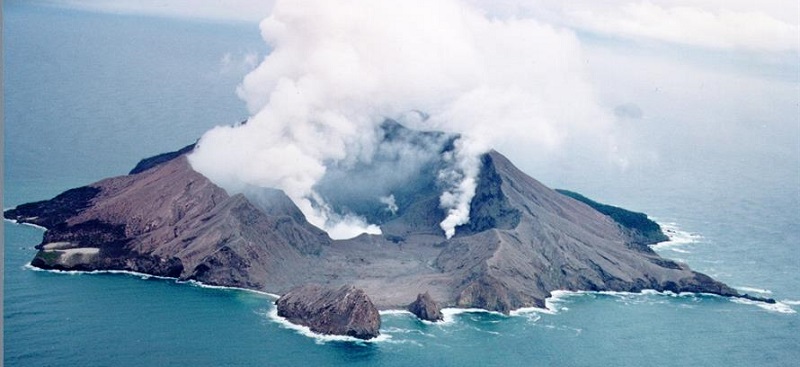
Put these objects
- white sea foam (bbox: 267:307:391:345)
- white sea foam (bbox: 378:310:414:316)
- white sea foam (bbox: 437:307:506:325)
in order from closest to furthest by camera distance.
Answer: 1. white sea foam (bbox: 267:307:391:345)
2. white sea foam (bbox: 378:310:414:316)
3. white sea foam (bbox: 437:307:506:325)

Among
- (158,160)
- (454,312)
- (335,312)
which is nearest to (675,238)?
(454,312)

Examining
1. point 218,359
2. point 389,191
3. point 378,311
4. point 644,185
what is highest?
point 644,185

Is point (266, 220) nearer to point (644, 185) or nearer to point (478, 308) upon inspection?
point (478, 308)

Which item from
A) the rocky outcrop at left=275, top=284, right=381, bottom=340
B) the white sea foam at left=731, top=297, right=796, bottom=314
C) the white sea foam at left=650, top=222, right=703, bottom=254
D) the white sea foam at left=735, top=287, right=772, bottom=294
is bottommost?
the rocky outcrop at left=275, top=284, right=381, bottom=340

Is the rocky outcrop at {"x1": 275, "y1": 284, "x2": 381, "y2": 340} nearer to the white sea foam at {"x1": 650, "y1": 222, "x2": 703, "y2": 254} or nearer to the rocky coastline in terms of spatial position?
the rocky coastline

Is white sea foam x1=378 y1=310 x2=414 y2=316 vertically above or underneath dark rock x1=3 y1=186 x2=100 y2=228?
underneath

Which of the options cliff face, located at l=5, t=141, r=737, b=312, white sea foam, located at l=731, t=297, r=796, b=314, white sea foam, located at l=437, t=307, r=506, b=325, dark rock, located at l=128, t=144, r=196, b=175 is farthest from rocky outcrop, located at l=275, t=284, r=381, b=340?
white sea foam, located at l=731, t=297, r=796, b=314

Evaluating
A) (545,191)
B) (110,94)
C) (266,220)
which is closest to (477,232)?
(545,191)

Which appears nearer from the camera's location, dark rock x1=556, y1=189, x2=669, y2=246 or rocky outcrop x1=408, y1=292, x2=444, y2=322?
rocky outcrop x1=408, y1=292, x2=444, y2=322
